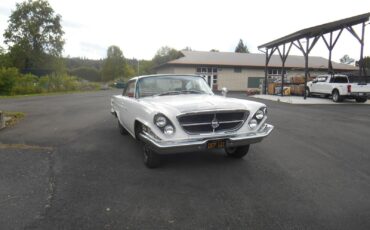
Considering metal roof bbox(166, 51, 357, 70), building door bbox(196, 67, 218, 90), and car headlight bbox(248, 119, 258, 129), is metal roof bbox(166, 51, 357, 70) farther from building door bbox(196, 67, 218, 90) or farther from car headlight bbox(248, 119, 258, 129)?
car headlight bbox(248, 119, 258, 129)

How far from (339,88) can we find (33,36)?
5011 cm

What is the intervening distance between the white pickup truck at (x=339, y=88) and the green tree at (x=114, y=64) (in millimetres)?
46323

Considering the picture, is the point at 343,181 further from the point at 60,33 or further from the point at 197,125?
the point at 60,33

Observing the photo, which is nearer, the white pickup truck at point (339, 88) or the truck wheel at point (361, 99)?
the white pickup truck at point (339, 88)

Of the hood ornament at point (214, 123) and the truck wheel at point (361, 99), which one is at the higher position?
the hood ornament at point (214, 123)

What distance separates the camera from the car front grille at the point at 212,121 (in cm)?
429

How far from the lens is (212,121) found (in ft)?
14.5

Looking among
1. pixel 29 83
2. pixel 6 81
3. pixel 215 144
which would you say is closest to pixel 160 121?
pixel 215 144

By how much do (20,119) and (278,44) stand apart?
71.5ft

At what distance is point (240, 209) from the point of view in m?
3.34

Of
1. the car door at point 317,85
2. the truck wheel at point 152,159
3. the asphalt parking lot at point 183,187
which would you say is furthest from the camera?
the car door at point 317,85

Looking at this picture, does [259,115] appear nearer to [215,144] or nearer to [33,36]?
[215,144]

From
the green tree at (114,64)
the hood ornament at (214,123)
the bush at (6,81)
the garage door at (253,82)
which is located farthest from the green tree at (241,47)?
the hood ornament at (214,123)

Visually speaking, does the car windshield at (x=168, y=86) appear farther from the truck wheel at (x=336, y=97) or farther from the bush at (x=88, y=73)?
the bush at (x=88, y=73)
